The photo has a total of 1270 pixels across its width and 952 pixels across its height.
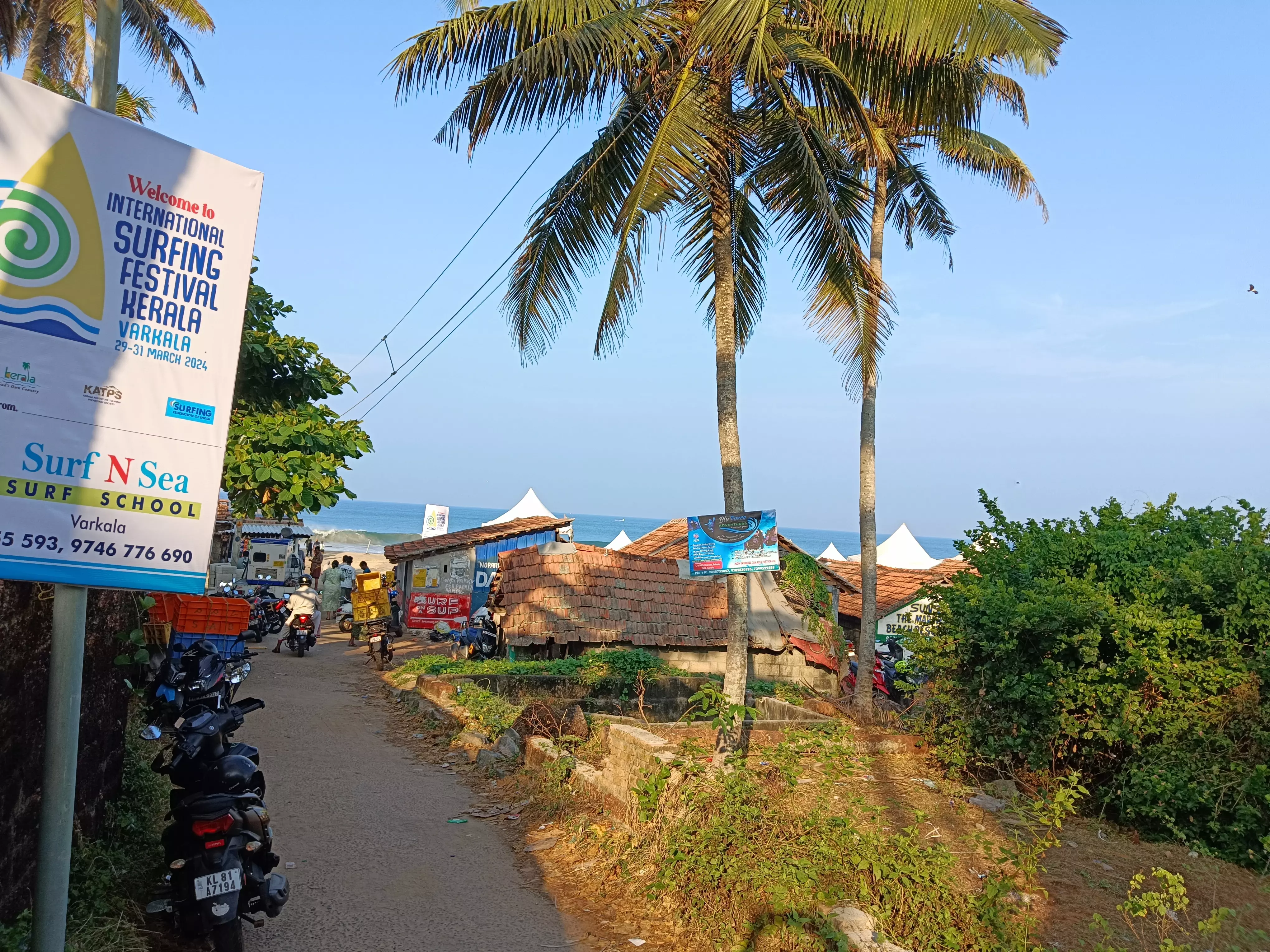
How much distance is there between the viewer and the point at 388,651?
16906mm

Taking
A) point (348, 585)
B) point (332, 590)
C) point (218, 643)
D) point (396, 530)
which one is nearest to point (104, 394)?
point (218, 643)

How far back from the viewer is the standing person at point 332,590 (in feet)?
83.9

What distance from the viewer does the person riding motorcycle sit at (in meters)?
18.1

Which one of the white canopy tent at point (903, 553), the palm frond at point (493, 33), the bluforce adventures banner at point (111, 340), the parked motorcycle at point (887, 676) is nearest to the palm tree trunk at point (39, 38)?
the palm frond at point (493, 33)

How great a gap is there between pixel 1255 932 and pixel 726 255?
22.0 feet

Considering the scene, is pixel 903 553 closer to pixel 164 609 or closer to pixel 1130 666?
pixel 1130 666

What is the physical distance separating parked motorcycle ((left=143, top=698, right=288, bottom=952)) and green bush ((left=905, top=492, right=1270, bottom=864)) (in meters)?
6.17

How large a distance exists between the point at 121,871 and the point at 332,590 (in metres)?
21.5

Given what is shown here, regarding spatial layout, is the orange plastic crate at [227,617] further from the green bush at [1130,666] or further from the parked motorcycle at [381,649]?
the parked motorcycle at [381,649]

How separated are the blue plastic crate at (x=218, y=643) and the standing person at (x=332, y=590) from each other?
1838 centimetres

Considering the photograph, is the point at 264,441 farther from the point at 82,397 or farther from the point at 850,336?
the point at 82,397

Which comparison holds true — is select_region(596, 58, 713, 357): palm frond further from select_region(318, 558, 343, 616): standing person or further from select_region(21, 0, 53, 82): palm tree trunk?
select_region(318, 558, 343, 616): standing person

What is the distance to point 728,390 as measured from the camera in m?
9.13

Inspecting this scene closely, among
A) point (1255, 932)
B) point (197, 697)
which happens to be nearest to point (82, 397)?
point (197, 697)
